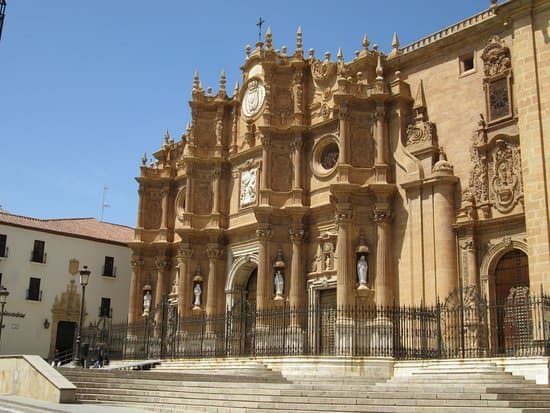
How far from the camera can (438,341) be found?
20656mm

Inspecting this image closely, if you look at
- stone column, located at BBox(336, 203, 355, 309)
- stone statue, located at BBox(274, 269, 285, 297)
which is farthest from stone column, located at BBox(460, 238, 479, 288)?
stone statue, located at BBox(274, 269, 285, 297)

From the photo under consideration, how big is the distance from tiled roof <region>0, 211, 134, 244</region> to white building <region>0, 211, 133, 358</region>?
2.1 inches

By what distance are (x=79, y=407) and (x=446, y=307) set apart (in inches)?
427

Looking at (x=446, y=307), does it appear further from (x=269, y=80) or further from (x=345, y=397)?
(x=269, y=80)

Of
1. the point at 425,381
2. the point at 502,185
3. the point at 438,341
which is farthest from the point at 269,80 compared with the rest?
the point at 425,381

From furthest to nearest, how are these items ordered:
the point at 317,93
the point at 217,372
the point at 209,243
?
the point at 209,243 < the point at 317,93 < the point at 217,372

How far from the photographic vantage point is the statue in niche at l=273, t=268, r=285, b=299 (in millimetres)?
28141

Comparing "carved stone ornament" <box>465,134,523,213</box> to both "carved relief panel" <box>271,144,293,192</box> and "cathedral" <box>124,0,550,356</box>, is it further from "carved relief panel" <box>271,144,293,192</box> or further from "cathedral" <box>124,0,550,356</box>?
"carved relief panel" <box>271,144,293,192</box>

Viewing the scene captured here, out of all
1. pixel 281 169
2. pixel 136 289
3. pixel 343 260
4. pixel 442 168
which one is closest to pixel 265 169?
pixel 281 169

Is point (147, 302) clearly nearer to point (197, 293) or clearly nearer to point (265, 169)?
point (197, 293)

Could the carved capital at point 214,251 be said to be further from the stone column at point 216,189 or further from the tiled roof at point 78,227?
the tiled roof at point 78,227

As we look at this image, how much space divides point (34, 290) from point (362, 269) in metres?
19.7

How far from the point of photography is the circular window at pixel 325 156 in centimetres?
2847

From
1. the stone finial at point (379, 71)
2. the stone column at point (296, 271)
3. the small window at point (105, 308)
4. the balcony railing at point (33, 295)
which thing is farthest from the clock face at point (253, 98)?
the balcony railing at point (33, 295)
